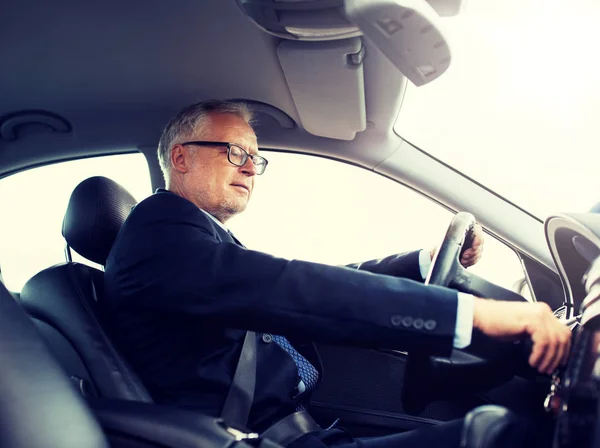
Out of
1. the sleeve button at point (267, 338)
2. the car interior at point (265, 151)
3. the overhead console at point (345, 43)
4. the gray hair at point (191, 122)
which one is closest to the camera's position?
the car interior at point (265, 151)

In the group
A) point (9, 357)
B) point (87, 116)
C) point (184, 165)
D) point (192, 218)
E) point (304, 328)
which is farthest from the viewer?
point (87, 116)

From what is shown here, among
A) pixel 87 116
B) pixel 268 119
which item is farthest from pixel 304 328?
pixel 87 116

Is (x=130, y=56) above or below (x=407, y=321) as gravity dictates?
above

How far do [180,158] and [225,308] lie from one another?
0.86m

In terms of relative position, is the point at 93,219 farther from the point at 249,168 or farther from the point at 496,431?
the point at 496,431

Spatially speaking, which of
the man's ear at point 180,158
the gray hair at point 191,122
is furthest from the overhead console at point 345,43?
the man's ear at point 180,158

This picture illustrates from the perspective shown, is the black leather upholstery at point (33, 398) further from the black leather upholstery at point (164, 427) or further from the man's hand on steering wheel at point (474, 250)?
the man's hand on steering wheel at point (474, 250)

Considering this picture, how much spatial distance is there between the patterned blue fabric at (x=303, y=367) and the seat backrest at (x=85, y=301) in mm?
389

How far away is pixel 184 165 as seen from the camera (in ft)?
6.14

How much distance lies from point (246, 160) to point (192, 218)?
535mm

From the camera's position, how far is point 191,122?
1916 mm

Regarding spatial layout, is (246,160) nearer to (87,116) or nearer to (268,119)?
(268,119)

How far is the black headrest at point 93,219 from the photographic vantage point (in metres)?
1.78

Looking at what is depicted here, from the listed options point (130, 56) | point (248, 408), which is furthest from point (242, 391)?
point (130, 56)
